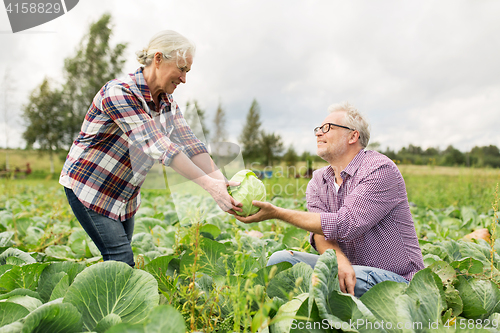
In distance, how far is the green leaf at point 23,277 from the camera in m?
1.89

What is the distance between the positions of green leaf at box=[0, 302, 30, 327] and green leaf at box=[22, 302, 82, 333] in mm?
233

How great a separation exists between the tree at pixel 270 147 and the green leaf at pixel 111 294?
14.4 m

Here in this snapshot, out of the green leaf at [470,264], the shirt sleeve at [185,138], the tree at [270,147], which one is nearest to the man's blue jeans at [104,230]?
the shirt sleeve at [185,138]

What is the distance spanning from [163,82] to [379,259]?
1.98 metres

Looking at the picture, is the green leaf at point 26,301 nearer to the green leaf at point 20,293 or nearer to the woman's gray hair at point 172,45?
the green leaf at point 20,293

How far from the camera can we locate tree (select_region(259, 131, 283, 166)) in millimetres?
16600

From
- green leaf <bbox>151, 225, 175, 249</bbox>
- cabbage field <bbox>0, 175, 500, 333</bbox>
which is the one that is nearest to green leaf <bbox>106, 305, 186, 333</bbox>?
cabbage field <bbox>0, 175, 500, 333</bbox>

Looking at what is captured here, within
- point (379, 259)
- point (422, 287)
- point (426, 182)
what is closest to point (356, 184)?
point (379, 259)

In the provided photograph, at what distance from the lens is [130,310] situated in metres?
1.53

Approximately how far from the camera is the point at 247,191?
2043 mm

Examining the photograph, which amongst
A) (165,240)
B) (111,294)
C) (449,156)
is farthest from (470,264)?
(449,156)

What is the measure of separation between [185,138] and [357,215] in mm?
1423

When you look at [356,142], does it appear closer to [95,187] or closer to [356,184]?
[356,184]

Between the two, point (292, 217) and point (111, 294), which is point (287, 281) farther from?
point (111, 294)
